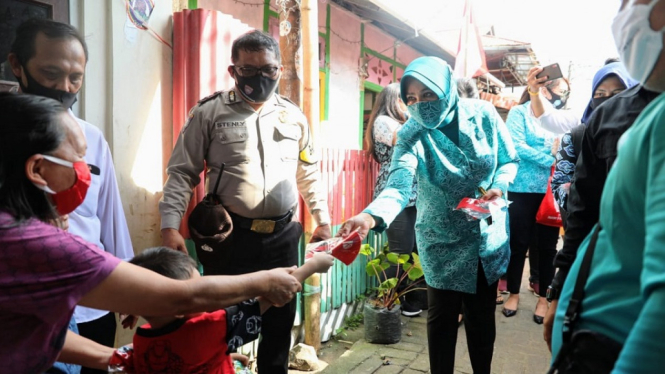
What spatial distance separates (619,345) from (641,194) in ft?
1.13

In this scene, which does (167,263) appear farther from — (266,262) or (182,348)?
(266,262)

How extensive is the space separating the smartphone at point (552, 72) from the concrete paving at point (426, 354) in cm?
231

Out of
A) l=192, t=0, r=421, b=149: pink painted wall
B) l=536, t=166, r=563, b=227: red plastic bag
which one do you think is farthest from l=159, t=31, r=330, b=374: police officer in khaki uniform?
l=192, t=0, r=421, b=149: pink painted wall

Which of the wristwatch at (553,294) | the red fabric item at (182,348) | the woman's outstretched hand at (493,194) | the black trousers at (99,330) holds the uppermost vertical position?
the woman's outstretched hand at (493,194)

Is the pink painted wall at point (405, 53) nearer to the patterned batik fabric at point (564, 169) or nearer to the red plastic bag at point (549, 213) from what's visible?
the red plastic bag at point (549, 213)

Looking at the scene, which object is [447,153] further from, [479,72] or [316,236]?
[479,72]

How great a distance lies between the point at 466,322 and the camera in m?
2.71

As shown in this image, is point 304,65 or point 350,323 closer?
point 304,65

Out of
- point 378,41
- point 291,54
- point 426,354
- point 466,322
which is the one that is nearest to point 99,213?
point 291,54

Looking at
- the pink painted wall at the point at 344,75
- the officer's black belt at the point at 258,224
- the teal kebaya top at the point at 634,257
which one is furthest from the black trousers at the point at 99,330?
the pink painted wall at the point at 344,75

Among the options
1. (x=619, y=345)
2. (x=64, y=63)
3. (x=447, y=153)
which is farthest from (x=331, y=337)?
(x=619, y=345)

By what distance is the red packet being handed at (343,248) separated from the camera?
2133mm

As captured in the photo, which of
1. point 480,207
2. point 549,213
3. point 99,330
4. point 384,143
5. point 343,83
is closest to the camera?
point 99,330

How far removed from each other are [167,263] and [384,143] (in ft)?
10.9
